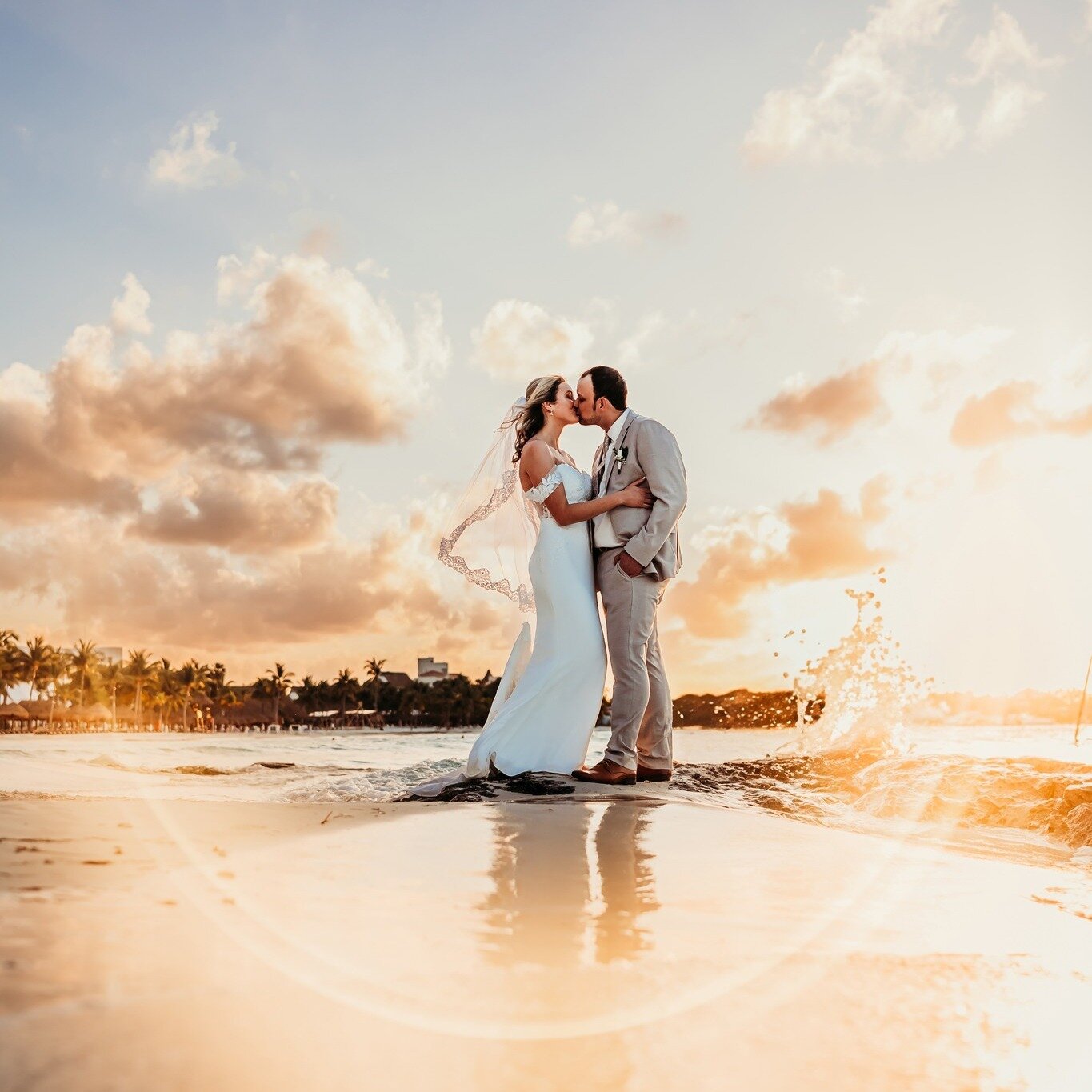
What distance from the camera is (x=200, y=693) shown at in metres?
114

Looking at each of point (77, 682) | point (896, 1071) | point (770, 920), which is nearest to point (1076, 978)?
point (770, 920)

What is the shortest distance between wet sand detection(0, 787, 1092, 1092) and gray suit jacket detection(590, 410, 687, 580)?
298cm

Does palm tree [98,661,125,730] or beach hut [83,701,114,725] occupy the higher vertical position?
palm tree [98,661,125,730]

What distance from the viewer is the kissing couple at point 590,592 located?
18.9 ft

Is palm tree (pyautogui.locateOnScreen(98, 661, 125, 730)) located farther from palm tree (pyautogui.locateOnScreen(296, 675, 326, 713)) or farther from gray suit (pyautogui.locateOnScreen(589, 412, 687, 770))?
gray suit (pyautogui.locateOnScreen(589, 412, 687, 770))

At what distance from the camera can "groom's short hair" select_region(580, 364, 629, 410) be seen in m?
6.27

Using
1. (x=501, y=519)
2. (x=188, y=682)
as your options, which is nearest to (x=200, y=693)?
(x=188, y=682)

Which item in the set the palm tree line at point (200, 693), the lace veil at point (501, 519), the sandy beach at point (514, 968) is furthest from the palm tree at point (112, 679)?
the sandy beach at point (514, 968)

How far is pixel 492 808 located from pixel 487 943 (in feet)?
8.17

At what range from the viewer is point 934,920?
2105mm

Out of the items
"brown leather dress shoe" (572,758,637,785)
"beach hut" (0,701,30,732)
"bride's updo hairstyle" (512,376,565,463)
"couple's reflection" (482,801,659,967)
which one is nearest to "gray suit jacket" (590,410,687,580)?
"bride's updo hairstyle" (512,376,565,463)

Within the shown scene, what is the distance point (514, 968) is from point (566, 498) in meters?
4.61

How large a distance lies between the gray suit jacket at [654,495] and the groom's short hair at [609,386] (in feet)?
0.97

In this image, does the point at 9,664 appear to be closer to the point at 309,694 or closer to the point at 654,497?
the point at 309,694
